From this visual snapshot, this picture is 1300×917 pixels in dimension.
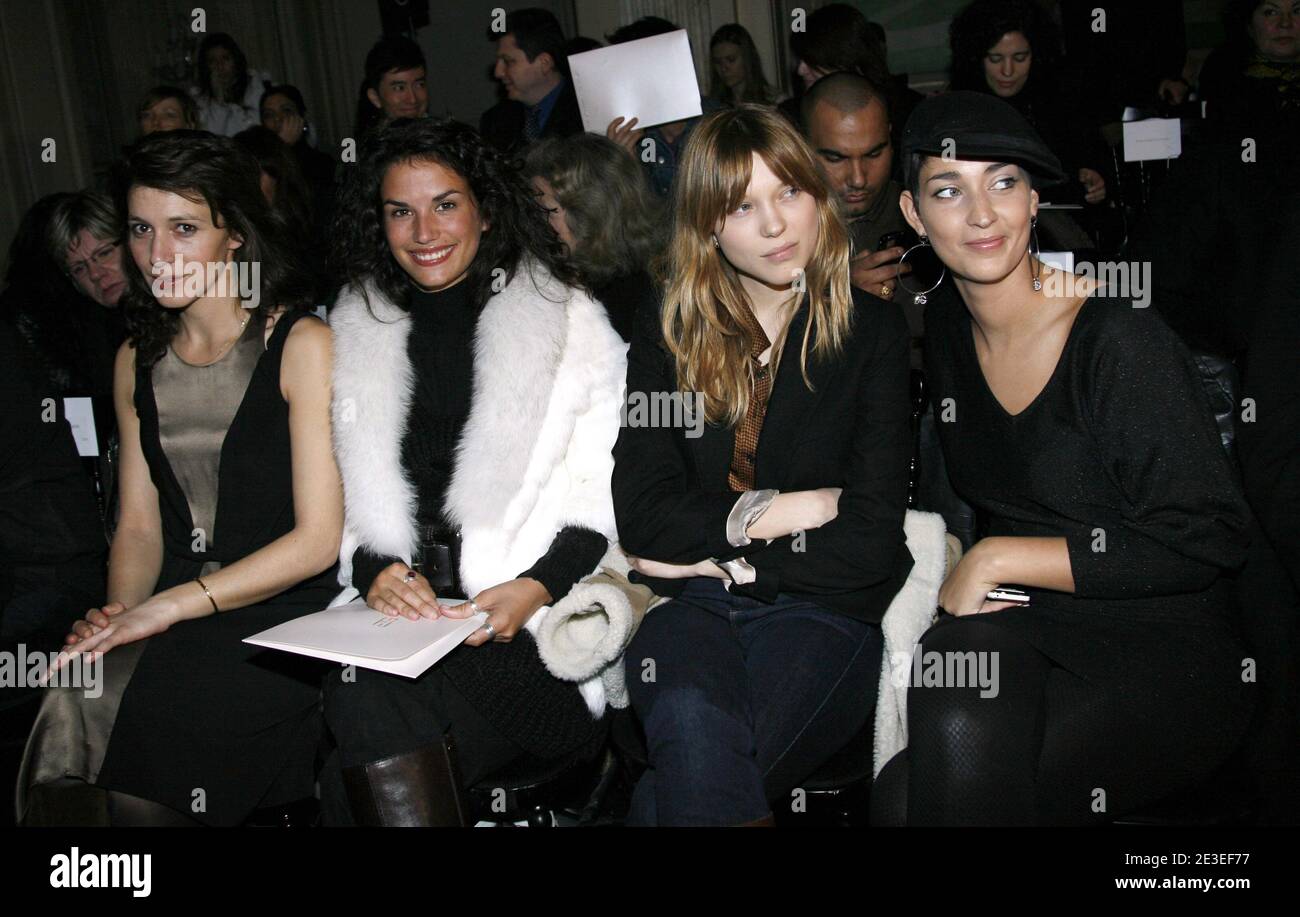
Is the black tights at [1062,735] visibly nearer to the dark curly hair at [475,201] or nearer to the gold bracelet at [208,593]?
the dark curly hair at [475,201]

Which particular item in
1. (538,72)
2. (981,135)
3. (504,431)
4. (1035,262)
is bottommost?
(504,431)

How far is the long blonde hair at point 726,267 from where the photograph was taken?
7.09ft

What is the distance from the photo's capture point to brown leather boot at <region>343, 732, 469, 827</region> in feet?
6.33

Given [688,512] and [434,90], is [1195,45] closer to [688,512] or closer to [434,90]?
[434,90]

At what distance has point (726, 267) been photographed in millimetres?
2332

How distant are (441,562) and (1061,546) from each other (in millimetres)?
1266

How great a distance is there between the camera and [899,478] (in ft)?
6.88

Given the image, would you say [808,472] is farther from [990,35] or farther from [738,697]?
[990,35]

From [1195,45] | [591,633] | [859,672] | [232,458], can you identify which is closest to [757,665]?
[859,672]

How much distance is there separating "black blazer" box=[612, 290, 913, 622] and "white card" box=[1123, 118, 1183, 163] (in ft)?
6.55

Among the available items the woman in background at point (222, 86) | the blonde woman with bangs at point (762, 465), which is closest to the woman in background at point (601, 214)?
the blonde woman with bangs at point (762, 465)

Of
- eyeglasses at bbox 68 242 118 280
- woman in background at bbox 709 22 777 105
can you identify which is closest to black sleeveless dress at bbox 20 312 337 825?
eyeglasses at bbox 68 242 118 280

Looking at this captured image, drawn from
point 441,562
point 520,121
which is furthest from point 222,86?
point 441,562

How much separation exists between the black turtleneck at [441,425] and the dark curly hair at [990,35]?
2.57 meters
